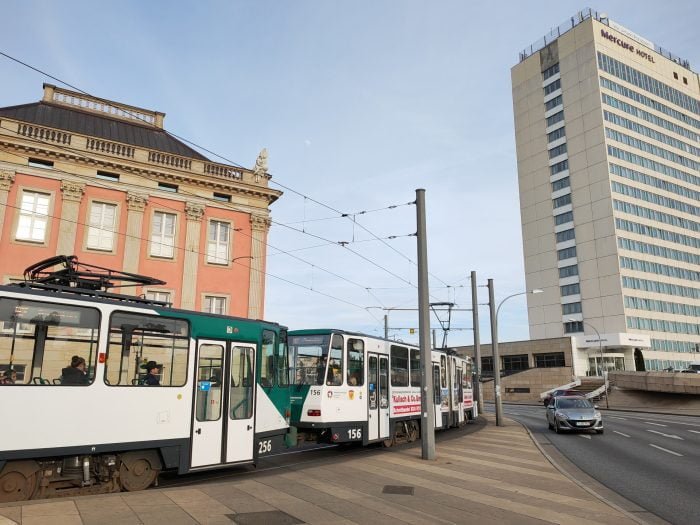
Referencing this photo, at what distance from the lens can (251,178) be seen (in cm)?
2858

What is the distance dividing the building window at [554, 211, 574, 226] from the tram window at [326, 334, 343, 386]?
2900 inches

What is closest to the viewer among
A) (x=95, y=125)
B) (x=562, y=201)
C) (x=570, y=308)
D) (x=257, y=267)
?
(x=95, y=125)

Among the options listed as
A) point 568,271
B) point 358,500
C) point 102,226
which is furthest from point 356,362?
point 568,271

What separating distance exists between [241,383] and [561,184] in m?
80.7

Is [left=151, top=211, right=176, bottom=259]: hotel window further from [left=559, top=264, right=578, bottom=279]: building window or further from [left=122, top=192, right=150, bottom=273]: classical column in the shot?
[left=559, top=264, right=578, bottom=279]: building window

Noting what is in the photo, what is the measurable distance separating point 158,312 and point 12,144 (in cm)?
1775

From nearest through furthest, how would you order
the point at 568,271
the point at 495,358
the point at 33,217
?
the point at 33,217
the point at 495,358
the point at 568,271

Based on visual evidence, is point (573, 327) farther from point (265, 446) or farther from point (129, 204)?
point (265, 446)

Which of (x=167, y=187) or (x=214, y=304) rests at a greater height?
(x=167, y=187)

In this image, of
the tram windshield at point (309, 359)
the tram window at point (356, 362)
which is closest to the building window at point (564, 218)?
the tram window at point (356, 362)

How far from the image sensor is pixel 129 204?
24.5 metres

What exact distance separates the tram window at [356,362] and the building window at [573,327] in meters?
69.2

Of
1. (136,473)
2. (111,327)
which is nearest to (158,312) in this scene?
(111,327)

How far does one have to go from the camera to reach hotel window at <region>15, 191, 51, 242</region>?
22328 millimetres
